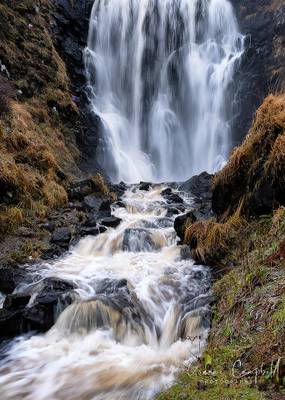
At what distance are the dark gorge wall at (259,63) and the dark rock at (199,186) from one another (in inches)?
240

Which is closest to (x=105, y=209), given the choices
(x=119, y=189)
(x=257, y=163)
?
(x=119, y=189)

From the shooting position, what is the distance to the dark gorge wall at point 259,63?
20953 mm

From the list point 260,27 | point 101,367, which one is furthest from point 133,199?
point 260,27

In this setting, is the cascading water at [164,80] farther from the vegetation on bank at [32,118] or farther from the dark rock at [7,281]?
the dark rock at [7,281]

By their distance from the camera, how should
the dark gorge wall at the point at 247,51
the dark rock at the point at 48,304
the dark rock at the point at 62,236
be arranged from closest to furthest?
the dark rock at the point at 48,304 → the dark rock at the point at 62,236 → the dark gorge wall at the point at 247,51

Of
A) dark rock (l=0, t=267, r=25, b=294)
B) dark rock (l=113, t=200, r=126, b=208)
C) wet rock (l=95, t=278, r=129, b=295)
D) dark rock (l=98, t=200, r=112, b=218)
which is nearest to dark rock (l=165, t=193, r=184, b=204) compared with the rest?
dark rock (l=113, t=200, r=126, b=208)

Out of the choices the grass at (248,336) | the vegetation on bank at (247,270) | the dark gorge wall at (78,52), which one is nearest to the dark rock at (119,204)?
Result: the dark gorge wall at (78,52)

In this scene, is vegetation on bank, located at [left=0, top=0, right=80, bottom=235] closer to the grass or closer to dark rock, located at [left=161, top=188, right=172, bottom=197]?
dark rock, located at [left=161, top=188, right=172, bottom=197]

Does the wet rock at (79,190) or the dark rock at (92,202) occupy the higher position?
the wet rock at (79,190)

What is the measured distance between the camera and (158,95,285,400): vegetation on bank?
3.08 meters

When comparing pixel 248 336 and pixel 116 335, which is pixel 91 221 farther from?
pixel 248 336

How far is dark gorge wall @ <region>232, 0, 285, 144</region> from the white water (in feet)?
48.4

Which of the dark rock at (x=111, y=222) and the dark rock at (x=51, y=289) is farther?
the dark rock at (x=111, y=222)

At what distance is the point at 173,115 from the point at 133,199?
32.4ft
